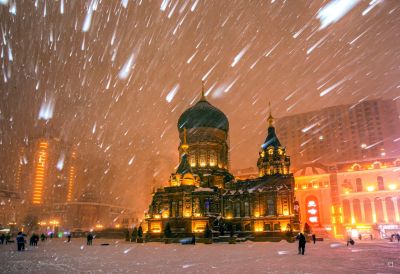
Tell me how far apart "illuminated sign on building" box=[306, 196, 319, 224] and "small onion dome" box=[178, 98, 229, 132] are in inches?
878

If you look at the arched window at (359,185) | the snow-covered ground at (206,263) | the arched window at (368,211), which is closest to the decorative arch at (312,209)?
the arched window at (359,185)

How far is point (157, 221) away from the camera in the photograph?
175 ft

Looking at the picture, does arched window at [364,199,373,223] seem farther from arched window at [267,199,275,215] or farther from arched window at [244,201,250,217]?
arched window at [244,201,250,217]

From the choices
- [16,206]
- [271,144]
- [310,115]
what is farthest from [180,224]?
[16,206]

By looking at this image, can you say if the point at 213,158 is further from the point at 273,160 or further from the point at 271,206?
the point at 271,206

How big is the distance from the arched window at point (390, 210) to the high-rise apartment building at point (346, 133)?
131 ft

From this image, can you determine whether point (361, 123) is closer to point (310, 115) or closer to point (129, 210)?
point (310, 115)

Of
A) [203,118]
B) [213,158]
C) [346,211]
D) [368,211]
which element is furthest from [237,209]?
[368,211]

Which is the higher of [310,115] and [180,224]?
[310,115]

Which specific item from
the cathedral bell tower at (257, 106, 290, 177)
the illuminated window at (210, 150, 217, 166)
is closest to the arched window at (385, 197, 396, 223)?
the cathedral bell tower at (257, 106, 290, 177)

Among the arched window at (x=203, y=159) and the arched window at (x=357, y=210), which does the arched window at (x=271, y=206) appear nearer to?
the arched window at (x=203, y=159)

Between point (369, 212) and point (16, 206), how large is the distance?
419 feet

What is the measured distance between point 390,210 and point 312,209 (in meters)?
13.5

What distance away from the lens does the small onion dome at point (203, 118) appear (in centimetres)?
6379
